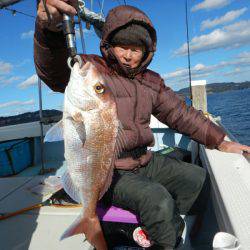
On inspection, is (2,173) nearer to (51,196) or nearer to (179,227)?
(51,196)

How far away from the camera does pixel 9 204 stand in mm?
4348

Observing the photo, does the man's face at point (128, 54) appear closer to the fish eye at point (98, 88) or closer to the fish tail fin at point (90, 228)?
the fish eye at point (98, 88)

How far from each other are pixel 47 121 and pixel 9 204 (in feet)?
9.09

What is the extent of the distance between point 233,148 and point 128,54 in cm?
161

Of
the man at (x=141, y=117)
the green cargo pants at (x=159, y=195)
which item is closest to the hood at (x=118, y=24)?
the man at (x=141, y=117)

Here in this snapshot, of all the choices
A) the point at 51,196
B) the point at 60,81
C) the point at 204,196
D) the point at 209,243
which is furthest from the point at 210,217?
the point at 60,81

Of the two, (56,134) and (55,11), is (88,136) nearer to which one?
(56,134)

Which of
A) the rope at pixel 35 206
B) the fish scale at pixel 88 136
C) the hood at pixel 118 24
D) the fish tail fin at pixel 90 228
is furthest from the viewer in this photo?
the rope at pixel 35 206

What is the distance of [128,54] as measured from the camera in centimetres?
351

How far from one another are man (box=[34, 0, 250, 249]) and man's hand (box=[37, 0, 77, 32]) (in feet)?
0.20

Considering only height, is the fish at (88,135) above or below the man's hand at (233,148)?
above

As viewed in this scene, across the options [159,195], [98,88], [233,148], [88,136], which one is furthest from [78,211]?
[98,88]

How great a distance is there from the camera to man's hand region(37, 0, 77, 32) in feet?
7.61

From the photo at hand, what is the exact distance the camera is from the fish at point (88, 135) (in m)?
2.31
